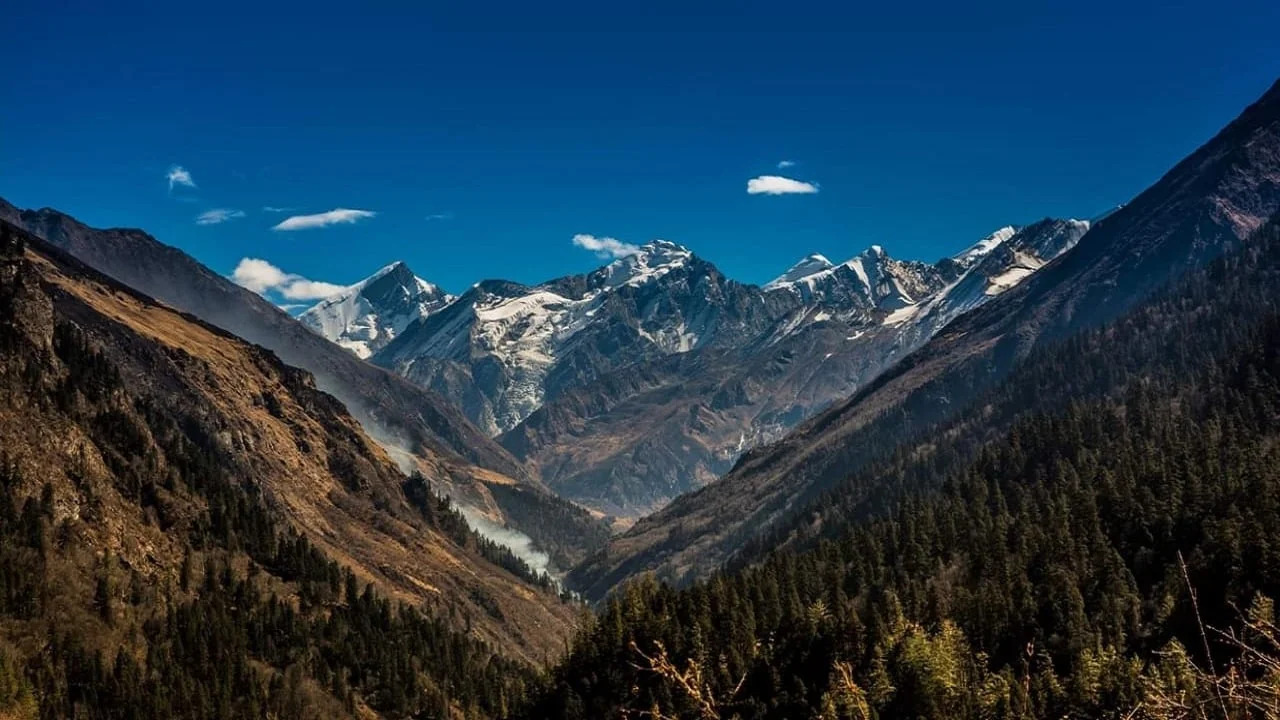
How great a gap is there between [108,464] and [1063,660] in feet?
606

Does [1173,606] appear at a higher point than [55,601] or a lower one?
lower

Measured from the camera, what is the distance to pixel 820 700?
132500mm

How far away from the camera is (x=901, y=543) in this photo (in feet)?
652

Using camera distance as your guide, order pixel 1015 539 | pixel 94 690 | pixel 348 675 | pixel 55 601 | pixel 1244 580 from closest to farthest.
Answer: pixel 1244 580 → pixel 94 690 → pixel 55 601 → pixel 1015 539 → pixel 348 675

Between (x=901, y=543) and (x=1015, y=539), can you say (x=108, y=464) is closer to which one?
(x=901, y=543)

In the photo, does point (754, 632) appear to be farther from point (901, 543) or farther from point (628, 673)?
point (901, 543)

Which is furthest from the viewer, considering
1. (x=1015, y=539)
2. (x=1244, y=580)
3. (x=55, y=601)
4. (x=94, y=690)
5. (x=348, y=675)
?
(x=348, y=675)

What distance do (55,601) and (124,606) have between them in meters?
11.9

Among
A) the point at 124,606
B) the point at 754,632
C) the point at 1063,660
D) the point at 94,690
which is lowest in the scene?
the point at 1063,660

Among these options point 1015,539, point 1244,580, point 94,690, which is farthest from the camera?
point 1015,539

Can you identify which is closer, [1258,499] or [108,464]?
[1258,499]

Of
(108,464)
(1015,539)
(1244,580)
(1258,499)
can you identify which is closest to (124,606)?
(108,464)

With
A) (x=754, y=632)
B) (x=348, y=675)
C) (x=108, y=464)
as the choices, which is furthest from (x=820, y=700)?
(x=108, y=464)

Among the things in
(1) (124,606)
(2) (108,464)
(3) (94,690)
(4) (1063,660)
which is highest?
(2) (108,464)
